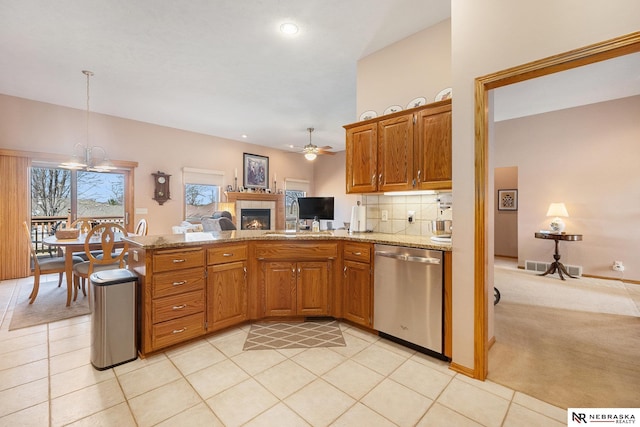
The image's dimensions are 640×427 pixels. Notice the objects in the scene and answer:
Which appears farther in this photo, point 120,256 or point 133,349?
point 120,256

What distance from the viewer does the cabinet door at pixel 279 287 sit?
2877 millimetres

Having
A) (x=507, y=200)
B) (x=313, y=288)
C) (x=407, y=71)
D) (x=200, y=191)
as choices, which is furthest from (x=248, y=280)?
(x=507, y=200)

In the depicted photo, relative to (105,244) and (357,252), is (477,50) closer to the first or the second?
(357,252)

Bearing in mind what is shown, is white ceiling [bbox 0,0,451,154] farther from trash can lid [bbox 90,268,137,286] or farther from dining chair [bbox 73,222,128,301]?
trash can lid [bbox 90,268,137,286]

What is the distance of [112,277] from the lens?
2.20 meters

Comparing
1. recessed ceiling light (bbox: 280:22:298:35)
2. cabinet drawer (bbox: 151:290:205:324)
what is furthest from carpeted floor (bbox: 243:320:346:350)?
recessed ceiling light (bbox: 280:22:298:35)

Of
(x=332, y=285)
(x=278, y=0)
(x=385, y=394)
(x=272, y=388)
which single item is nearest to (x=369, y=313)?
(x=332, y=285)

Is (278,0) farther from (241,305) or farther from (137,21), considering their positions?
(241,305)

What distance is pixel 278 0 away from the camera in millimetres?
2510

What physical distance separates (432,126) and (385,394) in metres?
2.25

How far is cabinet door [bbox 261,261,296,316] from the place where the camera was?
2877mm

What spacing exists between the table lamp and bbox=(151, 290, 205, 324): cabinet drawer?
6.12 meters

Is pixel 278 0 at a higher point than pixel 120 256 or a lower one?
higher

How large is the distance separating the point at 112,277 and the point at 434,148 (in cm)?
300
